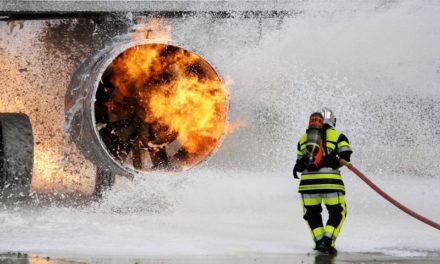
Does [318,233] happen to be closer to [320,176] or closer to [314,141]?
[320,176]

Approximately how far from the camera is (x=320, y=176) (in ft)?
31.9

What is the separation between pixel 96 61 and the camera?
11.1m

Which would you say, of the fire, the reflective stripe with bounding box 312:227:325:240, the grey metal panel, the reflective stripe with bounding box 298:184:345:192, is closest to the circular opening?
the fire

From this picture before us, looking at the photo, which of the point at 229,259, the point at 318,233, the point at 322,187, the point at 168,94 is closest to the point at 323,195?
the point at 322,187

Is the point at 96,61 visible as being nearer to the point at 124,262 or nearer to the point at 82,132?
the point at 82,132

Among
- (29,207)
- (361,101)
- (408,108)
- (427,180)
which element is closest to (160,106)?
(29,207)

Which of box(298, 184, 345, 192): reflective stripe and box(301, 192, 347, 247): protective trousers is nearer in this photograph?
box(301, 192, 347, 247): protective trousers

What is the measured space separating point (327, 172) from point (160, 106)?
9.98ft

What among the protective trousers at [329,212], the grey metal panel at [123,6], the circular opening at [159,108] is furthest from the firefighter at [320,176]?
the grey metal panel at [123,6]

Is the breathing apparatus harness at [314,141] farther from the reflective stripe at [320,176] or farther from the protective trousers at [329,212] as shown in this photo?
the protective trousers at [329,212]

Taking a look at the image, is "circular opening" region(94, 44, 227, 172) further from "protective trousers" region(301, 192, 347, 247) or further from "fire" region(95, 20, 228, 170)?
"protective trousers" region(301, 192, 347, 247)

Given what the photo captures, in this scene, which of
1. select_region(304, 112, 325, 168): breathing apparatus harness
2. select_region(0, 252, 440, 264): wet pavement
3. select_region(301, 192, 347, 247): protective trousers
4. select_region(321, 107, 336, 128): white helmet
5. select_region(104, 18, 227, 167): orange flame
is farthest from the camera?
select_region(104, 18, 227, 167): orange flame

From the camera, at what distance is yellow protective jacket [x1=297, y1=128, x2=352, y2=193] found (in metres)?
9.70

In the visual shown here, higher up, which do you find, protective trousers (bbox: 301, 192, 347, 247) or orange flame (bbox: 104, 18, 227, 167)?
orange flame (bbox: 104, 18, 227, 167)
